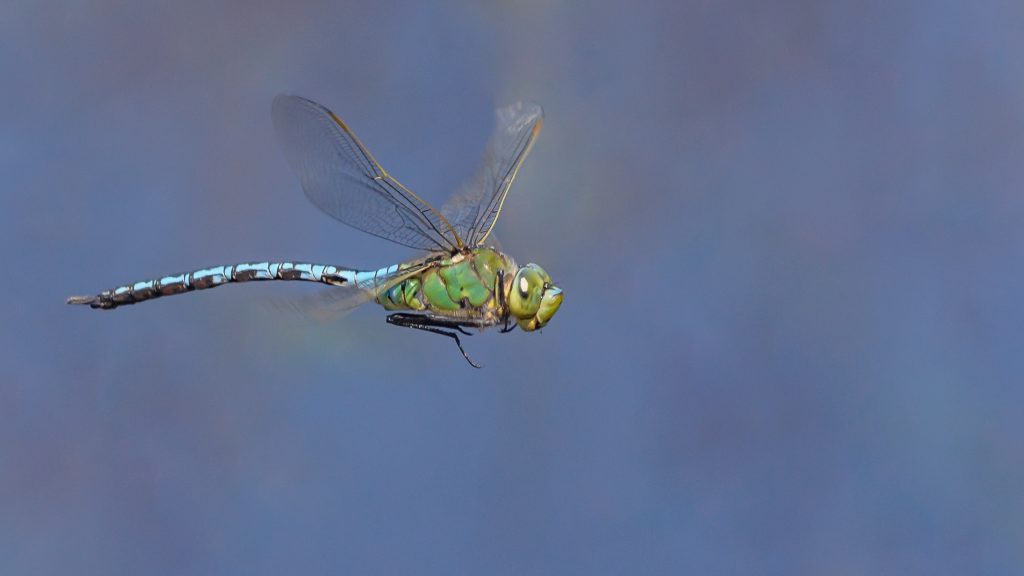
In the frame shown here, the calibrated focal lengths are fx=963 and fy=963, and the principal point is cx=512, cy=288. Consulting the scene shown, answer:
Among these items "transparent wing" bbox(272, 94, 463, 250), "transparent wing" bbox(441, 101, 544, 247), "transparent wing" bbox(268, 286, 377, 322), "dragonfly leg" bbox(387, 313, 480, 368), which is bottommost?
"transparent wing" bbox(268, 286, 377, 322)

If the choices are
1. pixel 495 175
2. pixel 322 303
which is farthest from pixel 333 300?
pixel 495 175

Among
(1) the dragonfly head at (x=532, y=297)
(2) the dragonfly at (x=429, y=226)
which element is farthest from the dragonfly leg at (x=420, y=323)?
(1) the dragonfly head at (x=532, y=297)

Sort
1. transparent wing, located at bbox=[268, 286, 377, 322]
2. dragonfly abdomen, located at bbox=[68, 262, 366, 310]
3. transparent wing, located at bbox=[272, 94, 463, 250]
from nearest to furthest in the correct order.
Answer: transparent wing, located at bbox=[268, 286, 377, 322]
transparent wing, located at bbox=[272, 94, 463, 250]
dragonfly abdomen, located at bbox=[68, 262, 366, 310]

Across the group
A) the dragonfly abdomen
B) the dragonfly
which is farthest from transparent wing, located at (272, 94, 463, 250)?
the dragonfly abdomen

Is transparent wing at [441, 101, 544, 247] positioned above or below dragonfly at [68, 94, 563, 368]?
above

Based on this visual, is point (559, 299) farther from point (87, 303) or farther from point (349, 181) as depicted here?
point (87, 303)

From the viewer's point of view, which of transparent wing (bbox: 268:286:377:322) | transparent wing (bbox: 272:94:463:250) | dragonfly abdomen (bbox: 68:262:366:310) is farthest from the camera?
dragonfly abdomen (bbox: 68:262:366:310)

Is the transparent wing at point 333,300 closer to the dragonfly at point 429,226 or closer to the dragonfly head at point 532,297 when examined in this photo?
the dragonfly at point 429,226

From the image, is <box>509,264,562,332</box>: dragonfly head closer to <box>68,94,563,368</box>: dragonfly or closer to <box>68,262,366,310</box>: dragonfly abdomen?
<box>68,94,563,368</box>: dragonfly
